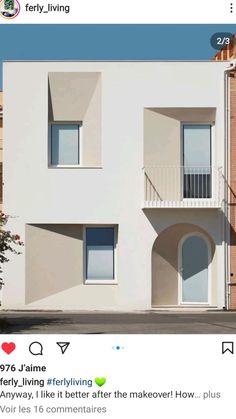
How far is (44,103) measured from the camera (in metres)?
11.5

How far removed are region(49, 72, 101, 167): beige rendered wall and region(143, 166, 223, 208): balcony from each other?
1387 mm

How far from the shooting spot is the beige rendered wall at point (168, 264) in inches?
568

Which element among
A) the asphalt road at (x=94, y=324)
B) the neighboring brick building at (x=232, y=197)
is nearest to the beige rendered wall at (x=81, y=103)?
the neighboring brick building at (x=232, y=197)
